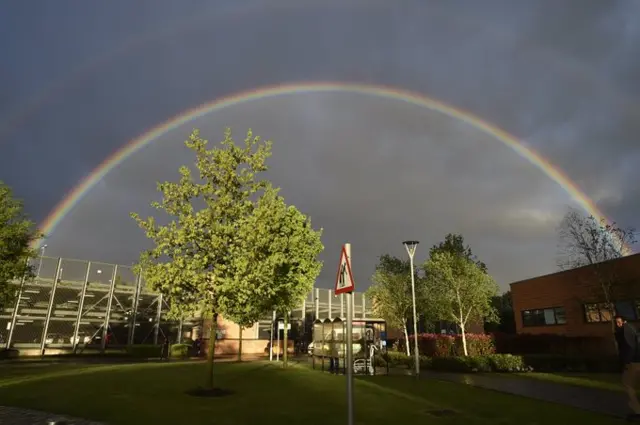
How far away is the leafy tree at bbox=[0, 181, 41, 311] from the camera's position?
21922mm

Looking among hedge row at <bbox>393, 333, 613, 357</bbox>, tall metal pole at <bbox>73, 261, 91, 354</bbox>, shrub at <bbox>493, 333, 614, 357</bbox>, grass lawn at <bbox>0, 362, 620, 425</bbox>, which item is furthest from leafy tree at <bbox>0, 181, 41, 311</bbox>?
shrub at <bbox>493, 333, 614, 357</bbox>

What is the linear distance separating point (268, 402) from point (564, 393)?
1018 centimetres

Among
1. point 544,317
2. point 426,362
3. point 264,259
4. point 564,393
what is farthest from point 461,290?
point 264,259

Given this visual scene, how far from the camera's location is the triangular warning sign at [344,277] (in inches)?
244

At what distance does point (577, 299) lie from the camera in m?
31.4

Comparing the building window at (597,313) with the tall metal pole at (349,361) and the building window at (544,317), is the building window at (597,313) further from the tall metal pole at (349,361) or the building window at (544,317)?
the tall metal pole at (349,361)

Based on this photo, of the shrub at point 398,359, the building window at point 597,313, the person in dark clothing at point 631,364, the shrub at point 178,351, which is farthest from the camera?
the shrub at point 178,351

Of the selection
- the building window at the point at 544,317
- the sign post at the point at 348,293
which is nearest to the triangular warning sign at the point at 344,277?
the sign post at the point at 348,293

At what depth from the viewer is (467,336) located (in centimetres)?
2891

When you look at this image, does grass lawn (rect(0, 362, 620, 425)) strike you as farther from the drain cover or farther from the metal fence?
the metal fence

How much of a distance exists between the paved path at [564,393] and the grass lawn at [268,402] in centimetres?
92

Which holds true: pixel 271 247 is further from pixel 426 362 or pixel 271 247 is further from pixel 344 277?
pixel 426 362

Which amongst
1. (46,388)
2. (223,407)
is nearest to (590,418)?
(223,407)

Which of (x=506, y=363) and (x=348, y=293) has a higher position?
(x=348, y=293)
